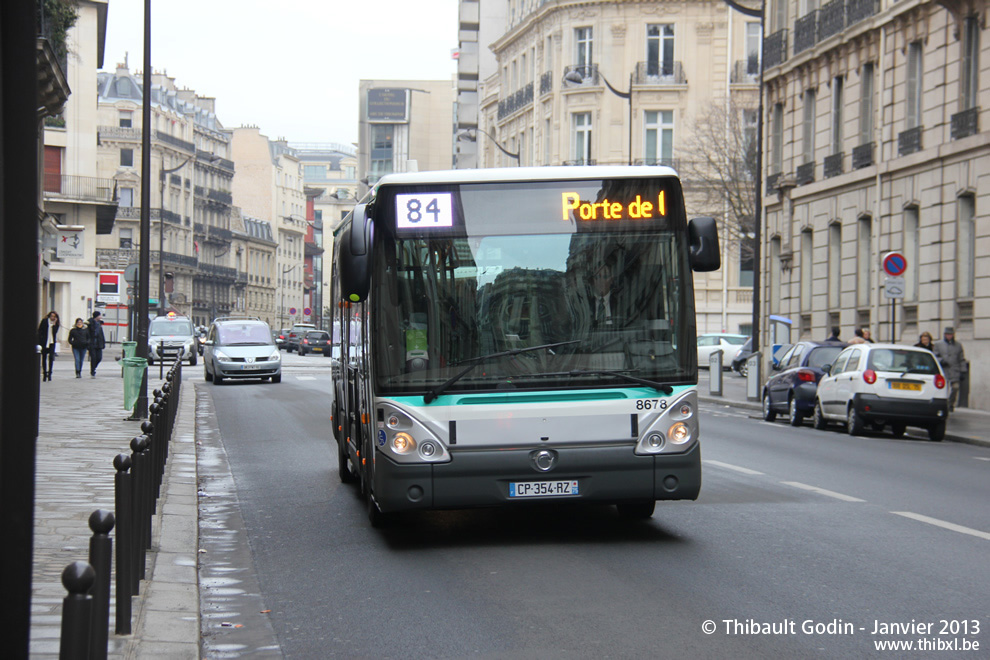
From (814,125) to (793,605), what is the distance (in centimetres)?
3449

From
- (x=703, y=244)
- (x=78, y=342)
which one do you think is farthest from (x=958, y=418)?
(x=78, y=342)

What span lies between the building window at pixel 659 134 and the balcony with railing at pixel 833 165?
91.1 ft

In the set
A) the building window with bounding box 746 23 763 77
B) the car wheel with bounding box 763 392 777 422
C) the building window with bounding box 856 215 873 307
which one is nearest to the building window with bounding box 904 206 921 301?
the building window with bounding box 856 215 873 307

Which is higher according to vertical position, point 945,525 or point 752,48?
point 752,48

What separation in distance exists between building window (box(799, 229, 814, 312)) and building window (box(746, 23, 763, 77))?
26.1 m

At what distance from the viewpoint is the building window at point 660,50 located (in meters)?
66.4

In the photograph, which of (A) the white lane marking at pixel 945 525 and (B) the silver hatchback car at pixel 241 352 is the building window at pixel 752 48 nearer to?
(B) the silver hatchback car at pixel 241 352

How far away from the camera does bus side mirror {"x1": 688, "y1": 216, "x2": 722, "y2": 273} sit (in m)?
9.71

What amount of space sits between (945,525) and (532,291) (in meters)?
3.83

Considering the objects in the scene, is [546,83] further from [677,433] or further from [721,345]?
[677,433]

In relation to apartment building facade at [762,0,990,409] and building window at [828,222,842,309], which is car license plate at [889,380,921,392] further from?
building window at [828,222,842,309]

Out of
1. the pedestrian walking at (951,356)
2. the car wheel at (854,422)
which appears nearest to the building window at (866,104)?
the pedestrian walking at (951,356)

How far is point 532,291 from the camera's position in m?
9.62

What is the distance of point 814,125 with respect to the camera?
40.2m
